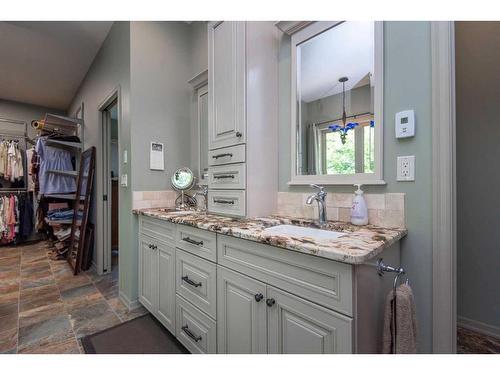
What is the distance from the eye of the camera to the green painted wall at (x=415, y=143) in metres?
1.04

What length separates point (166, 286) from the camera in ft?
5.30

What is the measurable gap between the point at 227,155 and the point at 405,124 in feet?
3.22

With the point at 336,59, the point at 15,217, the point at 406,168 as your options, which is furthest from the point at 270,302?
the point at 15,217

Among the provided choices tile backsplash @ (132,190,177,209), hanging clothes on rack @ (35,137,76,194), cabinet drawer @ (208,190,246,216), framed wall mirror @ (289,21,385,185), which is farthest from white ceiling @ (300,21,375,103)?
hanging clothes on rack @ (35,137,76,194)

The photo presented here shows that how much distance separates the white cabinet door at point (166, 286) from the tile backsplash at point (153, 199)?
54cm

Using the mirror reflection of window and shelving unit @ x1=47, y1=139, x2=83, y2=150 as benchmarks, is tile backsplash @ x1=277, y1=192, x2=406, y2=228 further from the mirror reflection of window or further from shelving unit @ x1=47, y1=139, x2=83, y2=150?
shelving unit @ x1=47, y1=139, x2=83, y2=150

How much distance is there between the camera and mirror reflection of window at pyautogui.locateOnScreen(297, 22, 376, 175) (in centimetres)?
127

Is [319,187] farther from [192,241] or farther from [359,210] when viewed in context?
[192,241]

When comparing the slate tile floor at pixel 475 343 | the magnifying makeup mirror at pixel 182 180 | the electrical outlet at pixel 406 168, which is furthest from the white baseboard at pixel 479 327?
the magnifying makeup mirror at pixel 182 180

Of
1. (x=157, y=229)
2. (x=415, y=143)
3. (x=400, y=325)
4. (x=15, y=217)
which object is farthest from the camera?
(x=15, y=217)

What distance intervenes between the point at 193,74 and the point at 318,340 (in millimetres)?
2403

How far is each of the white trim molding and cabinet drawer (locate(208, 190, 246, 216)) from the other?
0.95 metres
